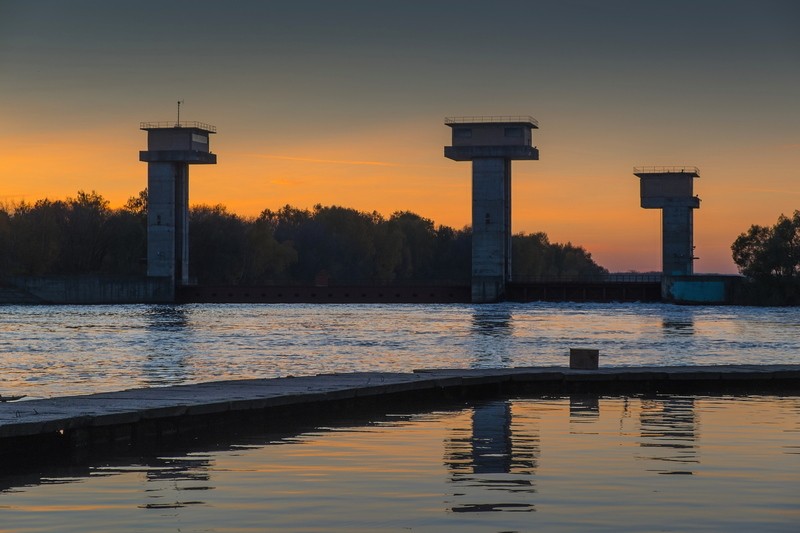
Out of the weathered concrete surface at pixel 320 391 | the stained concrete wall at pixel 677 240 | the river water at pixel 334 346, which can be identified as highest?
the stained concrete wall at pixel 677 240

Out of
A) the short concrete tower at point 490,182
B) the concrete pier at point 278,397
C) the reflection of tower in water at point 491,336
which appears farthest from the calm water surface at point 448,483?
the short concrete tower at point 490,182

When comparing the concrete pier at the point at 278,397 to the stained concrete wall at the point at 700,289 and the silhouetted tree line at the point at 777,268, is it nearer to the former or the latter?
the stained concrete wall at the point at 700,289

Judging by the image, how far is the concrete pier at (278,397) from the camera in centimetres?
1631

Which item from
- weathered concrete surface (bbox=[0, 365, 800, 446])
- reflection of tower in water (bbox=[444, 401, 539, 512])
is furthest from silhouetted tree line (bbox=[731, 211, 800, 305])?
reflection of tower in water (bbox=[444, 401, 539, 512])

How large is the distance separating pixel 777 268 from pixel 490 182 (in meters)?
33.5

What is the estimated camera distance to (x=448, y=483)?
44.6ft

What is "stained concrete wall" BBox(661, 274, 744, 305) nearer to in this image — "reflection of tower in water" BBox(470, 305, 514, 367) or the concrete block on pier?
"reflection of tower in water" BBox(470, 305, 514, 367)

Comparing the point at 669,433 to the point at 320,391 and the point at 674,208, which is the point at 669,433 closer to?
the point at 320,391

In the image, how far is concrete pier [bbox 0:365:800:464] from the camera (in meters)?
16.3

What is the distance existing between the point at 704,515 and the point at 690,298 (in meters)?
119

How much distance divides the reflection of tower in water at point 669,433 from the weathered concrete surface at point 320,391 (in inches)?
81.6

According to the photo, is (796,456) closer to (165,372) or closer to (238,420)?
(238,420)

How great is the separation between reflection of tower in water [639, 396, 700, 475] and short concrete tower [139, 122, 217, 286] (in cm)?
10711

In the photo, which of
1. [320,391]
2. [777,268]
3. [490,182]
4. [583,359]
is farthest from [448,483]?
Answer: [777,268]
